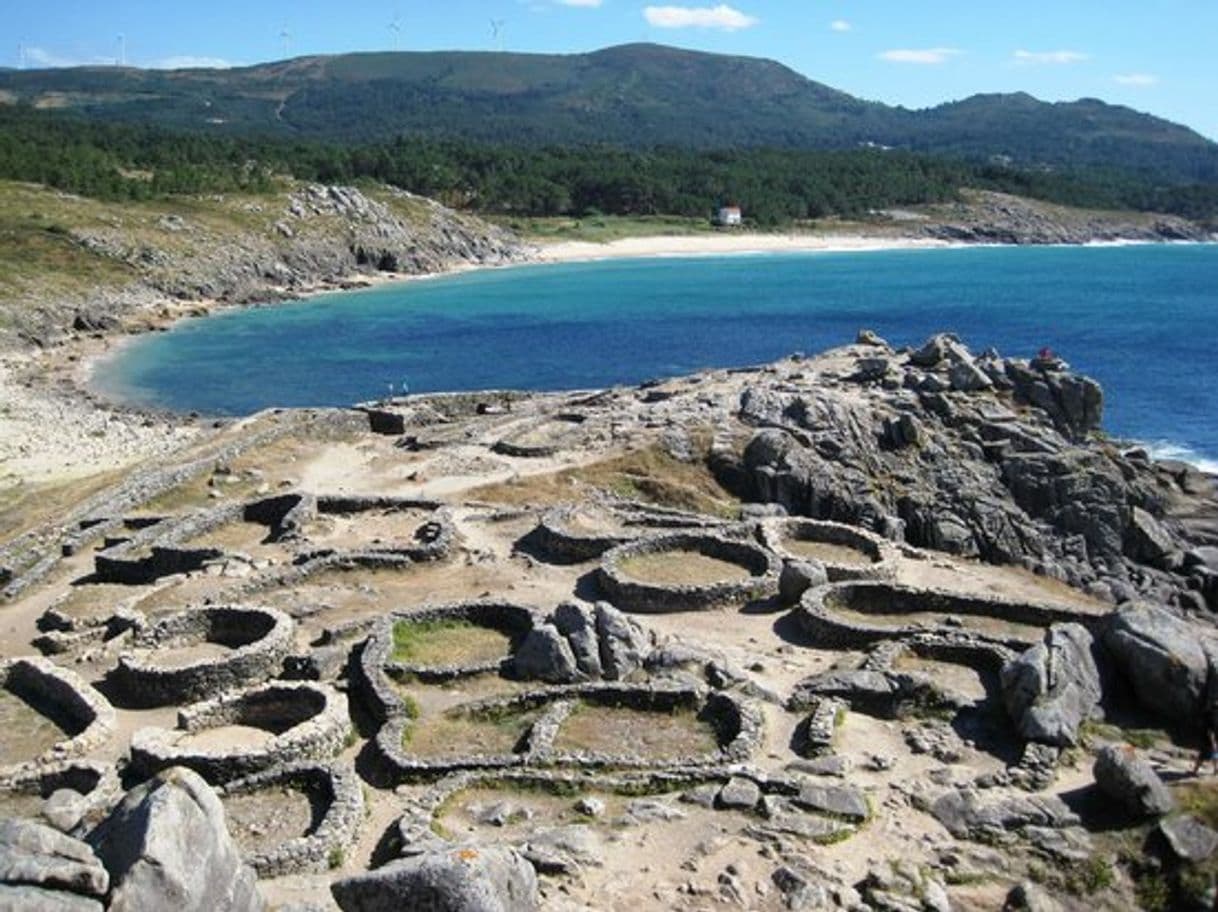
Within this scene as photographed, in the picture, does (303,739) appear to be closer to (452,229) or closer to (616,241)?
(452,229)

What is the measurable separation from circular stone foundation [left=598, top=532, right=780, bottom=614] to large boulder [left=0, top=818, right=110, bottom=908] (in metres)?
20.4

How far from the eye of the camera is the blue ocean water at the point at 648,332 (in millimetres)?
86000

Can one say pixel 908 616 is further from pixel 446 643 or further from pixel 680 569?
pixel 446 643

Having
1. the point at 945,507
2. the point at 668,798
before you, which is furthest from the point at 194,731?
the point at 945,507

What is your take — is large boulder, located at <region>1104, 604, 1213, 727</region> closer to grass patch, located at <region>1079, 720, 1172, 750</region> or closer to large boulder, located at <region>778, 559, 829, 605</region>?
grass patch, located at <region>1079, 720, 1172, 750</region>

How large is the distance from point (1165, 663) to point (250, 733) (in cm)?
1895

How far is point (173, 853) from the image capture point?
14008 millimetres

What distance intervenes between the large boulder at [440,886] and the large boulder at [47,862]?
333 centimetres

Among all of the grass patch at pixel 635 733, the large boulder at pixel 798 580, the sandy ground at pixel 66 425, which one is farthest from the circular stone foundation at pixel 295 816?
the sandy ground at pixel 66 425

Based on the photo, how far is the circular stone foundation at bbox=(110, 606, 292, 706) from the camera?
27.7 meters

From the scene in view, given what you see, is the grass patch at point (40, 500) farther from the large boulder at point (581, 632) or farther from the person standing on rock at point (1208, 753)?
the person standing on rock at point (1208, 753)

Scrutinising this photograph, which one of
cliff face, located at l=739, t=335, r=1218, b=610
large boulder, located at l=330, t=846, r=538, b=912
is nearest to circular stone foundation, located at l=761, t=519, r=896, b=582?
cliff face, located at l=739, t=335, r=1218, b=610

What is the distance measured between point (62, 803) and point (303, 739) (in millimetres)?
4312

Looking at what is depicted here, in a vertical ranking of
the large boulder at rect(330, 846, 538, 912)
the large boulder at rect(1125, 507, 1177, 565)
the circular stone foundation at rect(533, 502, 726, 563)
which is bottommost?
the large boulder at rect(1125, 507, 1177, 565)
